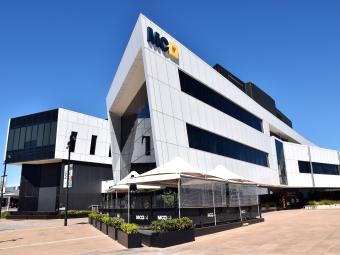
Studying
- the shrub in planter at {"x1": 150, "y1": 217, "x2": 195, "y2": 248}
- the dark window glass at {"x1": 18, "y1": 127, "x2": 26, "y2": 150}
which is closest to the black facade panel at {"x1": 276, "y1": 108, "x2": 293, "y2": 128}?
the dark window glass at {"x1": 18, "y1": 127, "x2": 26, "y2": 150}

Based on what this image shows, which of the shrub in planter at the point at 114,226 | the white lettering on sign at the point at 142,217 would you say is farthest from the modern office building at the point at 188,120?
the shrub in planter at the point at 114,226

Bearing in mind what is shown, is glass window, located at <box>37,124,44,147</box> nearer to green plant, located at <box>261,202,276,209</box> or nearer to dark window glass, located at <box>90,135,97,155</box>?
dark window glass, located at <box>90,135,97,155</box>

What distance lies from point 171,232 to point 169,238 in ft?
0.92

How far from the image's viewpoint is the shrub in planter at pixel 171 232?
13086 millimetres

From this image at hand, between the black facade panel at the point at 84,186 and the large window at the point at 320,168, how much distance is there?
33.4 metres

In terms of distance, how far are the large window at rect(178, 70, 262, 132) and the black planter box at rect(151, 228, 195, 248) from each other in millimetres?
16947

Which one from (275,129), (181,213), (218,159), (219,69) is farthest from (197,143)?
(275,129)

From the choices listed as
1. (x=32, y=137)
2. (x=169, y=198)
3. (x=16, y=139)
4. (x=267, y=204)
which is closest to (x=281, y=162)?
(x=267, y=204)

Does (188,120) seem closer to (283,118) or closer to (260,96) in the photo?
(260,96)

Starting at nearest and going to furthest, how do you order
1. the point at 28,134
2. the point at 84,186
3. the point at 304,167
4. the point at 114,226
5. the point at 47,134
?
1. the point at 114,226
2. the point at 47,134
3. the point at 28,134
4. the point at 84,186
5. the point at 304,167

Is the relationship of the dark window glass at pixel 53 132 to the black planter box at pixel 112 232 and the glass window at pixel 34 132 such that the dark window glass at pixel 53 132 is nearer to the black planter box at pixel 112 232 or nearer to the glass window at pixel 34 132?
the glass window at pixel 34 132

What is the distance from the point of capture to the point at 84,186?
170ft

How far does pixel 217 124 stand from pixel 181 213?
18031 millimetres

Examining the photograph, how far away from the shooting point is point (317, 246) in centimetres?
1115
